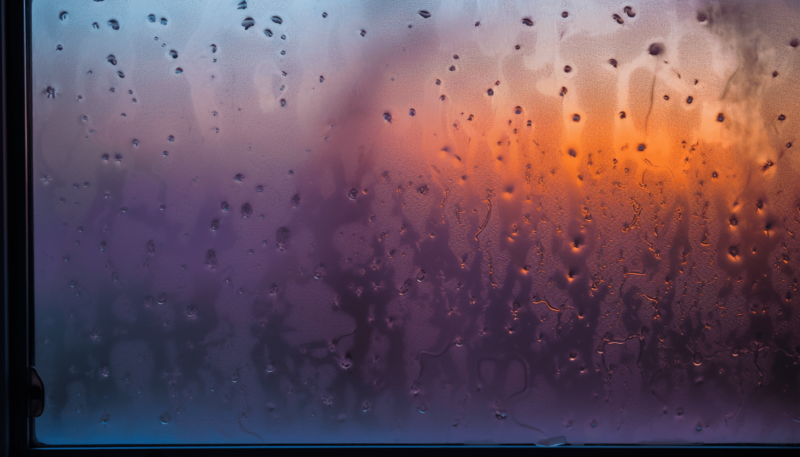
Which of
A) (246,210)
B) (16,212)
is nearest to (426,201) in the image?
(246,210)

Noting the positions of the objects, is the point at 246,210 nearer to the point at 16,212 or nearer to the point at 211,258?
the point at 211,258

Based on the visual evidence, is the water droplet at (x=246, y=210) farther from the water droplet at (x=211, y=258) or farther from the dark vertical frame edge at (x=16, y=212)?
the dark vertical frame edge at (x=16, y=212)

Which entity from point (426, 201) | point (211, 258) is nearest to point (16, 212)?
point (211, 258)

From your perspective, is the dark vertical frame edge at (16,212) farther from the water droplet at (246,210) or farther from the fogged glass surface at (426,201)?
the water droplet at (246,210)

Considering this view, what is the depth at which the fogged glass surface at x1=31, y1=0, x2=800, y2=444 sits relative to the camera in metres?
0.77

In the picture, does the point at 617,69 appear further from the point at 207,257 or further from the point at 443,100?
the point at 207,257

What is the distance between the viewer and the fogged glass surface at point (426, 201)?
0.77 metres

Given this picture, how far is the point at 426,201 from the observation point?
769 millimetres

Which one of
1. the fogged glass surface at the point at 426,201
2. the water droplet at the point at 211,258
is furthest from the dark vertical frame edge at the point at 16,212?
the water droplet at the point at 211,258

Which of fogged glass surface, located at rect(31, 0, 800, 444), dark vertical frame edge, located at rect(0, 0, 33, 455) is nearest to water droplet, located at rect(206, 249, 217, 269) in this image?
fogged glass surface, located at rect(31, 0, 800, 444)

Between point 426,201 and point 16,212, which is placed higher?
point 426,201

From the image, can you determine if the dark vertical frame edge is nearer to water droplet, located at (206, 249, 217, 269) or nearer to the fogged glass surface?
the fogged glass surface

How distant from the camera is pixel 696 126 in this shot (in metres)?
0.77

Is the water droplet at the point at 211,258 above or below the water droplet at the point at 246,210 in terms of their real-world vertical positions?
below
